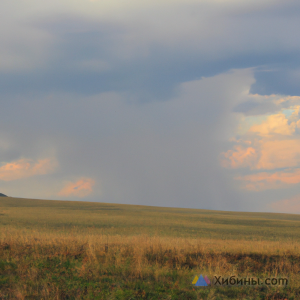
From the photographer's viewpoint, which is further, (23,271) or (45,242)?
(45,242)

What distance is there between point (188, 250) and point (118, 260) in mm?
3979

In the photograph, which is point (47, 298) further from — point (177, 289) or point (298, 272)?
point (298, 272)

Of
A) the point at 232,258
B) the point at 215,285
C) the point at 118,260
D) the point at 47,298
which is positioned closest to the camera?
the point at 47,298

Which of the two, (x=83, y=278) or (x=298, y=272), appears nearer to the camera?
(x=83, y=278)

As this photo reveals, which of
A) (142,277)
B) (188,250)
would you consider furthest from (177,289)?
(188,250)

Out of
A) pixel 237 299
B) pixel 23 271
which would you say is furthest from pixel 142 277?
pixel 23 271

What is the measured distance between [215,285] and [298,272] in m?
4.88

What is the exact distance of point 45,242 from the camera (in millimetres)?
14344

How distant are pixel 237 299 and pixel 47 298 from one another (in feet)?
19.0

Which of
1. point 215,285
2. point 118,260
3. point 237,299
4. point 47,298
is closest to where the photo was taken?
point 47,298

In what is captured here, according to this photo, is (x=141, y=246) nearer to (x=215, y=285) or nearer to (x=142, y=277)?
(x=142, y=277)

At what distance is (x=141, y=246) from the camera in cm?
1412

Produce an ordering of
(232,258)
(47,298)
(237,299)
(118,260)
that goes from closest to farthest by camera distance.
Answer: (47,298) → (237,299) → (118,260) → (232,258)

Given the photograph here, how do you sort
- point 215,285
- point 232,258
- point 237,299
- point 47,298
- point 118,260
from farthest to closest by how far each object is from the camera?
point 232,258 < point 118,260 < point 215,285 < point 237,299 < point 47,298
